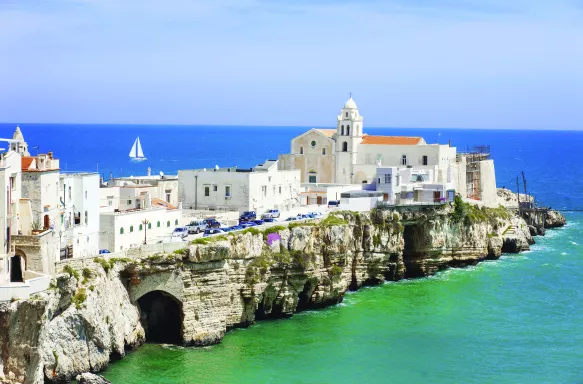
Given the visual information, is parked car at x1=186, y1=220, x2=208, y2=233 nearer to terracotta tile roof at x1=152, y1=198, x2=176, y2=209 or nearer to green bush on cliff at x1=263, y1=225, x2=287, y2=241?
terracotta tile roof at x1=152, y1=198, x2=176, y2=209

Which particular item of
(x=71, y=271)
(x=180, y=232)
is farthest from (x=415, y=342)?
(x=71, y=271)

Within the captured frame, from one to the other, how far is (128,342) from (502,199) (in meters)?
73.0

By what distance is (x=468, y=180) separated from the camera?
4067 inches

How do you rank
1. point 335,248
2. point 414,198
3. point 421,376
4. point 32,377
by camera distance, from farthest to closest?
point 414,198, point 335,248, point 421,376, point 32,377

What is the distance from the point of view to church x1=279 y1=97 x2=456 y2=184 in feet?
308

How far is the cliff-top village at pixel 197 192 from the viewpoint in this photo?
48844mm

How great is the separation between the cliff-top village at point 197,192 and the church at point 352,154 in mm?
91

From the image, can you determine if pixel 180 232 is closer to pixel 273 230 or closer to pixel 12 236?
pixel 273 230

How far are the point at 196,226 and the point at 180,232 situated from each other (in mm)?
2010

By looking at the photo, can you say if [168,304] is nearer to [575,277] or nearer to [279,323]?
[279,323]

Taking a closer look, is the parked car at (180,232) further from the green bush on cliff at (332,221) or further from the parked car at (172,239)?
the green bush on cliff at (332,221)

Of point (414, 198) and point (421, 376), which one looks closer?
point (421, 376)

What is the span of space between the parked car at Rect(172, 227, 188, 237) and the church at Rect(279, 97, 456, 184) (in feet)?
103

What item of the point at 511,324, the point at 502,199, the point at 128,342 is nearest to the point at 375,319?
the point at 511,324
